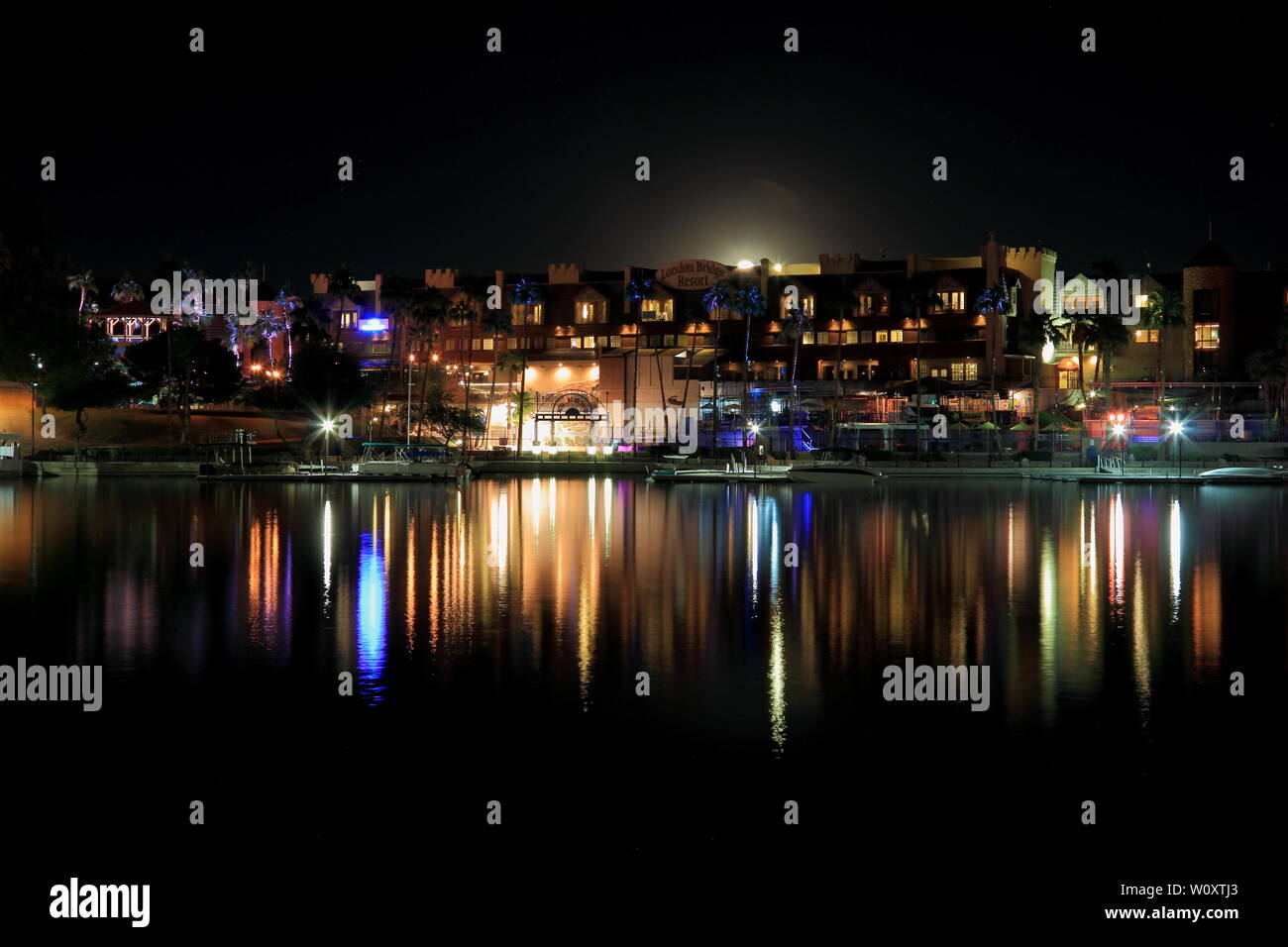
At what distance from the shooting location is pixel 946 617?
80.3ft

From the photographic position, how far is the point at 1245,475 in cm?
7862

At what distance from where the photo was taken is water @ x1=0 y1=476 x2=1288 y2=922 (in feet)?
41.4

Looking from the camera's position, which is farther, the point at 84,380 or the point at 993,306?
the point at 993,306

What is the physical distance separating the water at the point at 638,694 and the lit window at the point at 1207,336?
71.8m

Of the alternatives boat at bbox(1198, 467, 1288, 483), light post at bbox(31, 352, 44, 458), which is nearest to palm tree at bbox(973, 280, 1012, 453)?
boat at bbox(1198, 467, 1288, 483)

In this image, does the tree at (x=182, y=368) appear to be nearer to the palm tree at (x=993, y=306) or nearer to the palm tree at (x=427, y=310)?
the palm tree at (x=427, y=310)

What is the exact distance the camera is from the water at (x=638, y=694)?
41.4 ft

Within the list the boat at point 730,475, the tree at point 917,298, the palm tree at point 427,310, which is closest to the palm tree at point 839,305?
the tree at point 917,298

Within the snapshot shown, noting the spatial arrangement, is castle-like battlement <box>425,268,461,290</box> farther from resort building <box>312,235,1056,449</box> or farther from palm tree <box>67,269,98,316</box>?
palm tree <box>67,269,98,316</box>

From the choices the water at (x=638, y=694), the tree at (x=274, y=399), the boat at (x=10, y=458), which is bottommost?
the water at (x=638, y=694)

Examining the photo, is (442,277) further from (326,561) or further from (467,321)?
(326,561)

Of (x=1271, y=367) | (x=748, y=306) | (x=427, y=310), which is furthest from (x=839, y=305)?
(x=427, y=310)

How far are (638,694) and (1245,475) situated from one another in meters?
71.2
